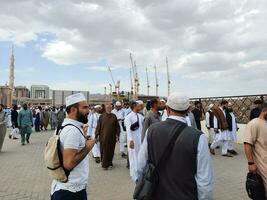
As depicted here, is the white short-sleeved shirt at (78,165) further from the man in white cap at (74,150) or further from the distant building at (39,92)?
the distant building at (39,92)

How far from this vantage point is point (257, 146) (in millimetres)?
4348

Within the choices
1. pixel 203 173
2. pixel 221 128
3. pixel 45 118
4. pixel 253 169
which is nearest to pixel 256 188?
pixel 253 169

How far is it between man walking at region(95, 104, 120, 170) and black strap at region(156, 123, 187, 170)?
6759 millimetres

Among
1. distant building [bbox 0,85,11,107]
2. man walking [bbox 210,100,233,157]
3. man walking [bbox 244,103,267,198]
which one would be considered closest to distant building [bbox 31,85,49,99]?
distant building [bbox 0,85,11,107]

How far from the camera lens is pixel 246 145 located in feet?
14.4

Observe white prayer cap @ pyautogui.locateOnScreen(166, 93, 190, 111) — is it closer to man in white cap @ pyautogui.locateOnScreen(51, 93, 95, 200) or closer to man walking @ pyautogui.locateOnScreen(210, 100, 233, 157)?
man in white cap @ pyautogui.locateOnScreen(51, 93, 95, 200)

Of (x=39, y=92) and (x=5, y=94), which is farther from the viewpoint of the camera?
(x=39, y=92)

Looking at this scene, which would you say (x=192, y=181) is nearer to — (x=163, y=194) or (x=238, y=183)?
(x=163, y=194)

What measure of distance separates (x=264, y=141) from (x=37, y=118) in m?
22.2

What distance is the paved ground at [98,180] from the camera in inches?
266

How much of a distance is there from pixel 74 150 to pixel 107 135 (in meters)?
6.88

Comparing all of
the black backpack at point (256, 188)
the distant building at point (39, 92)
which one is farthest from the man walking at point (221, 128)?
the distant building at point (39, 92)

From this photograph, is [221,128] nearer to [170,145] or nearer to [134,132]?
[134,132]

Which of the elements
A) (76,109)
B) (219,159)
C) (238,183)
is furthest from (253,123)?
(219,159)
